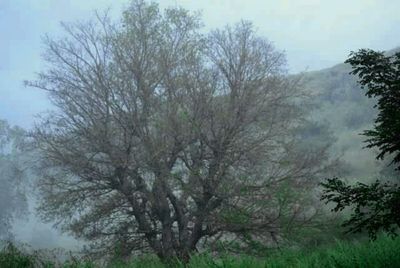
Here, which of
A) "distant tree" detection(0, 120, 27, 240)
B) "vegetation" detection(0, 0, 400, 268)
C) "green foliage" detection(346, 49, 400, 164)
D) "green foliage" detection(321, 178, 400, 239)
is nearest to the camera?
"green foliage" detection(321, 178, 400, 239)

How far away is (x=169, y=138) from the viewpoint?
14508 millimetres

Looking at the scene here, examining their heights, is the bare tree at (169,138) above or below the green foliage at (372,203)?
above

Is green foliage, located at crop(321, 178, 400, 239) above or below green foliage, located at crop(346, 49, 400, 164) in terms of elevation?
below

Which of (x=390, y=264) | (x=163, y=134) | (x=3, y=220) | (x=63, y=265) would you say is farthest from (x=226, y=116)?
(x=3, y=220)

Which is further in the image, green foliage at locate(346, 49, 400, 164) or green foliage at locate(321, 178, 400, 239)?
green foliage at locate(346, 49, 400, 164)

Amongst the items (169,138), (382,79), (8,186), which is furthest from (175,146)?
(8,186)

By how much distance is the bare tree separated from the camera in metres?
14.2

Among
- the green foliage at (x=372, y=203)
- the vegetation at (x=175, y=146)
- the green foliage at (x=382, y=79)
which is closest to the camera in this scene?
the green foliage at (x=372, y=203)

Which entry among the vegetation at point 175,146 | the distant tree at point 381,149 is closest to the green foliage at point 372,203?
the distant tree at point 381,149

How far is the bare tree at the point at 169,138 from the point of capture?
1424cm

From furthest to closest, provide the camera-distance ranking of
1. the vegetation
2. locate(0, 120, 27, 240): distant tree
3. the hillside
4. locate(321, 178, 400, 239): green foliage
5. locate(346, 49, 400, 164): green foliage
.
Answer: locate(0, 120, 27, 240): distant tree, the hillside, the vegetation, locate(346, 49, 400, 164): green foliage, locate(321, 178, 400, 239): green foliage

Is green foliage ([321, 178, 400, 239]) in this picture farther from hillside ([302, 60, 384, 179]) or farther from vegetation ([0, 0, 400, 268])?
hillside ([302, 60, 384, 179])

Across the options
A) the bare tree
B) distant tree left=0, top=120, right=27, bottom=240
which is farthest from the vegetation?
distant tree left=0, top=120, right=27, bottom=240

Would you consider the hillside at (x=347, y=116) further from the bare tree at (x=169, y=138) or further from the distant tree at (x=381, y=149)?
the distant tree at (x=381, y=149)
